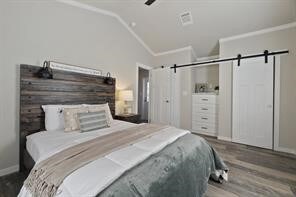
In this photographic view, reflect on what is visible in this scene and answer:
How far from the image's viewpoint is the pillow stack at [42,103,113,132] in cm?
220

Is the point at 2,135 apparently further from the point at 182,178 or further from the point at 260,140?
the point at 260,140

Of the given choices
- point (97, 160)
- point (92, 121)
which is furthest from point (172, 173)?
point (92, 121)

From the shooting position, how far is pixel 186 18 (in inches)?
139

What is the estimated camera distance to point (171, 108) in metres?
4.79

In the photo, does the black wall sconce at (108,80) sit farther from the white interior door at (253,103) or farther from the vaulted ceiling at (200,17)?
the white interior door at (253,103)

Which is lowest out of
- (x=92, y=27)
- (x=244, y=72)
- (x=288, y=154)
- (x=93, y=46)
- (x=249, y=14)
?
(x=288, y=154)

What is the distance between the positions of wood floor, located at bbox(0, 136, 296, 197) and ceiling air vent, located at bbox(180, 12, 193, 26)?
2974 mm

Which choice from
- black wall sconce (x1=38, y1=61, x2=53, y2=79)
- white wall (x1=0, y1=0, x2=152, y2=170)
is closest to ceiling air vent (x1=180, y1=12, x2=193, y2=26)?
white wall (x1=0, y1=0, x2=152, y2=170)

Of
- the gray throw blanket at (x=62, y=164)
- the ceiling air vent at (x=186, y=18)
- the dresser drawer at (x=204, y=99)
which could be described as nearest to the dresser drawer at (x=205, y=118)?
the dresser drawer at (x=204, y=99)

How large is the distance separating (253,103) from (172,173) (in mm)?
3077

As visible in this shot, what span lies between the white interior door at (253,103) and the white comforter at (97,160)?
234 centimetres

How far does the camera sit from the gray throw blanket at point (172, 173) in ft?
3.25

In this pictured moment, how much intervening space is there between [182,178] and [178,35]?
371cm

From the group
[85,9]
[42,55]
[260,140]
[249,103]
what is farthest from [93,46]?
[260,140]
